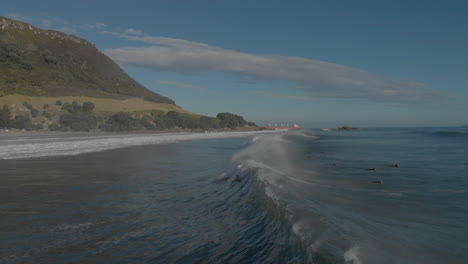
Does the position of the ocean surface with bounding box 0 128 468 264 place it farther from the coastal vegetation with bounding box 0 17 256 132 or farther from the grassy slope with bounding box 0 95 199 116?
the grassy slope with bounding box 0 95 199 116

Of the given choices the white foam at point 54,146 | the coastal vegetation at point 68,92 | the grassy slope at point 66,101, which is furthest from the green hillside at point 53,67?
the white foam at point 54,146

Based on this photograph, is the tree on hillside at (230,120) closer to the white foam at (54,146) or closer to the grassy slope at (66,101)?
the grassy slope at (66,101)

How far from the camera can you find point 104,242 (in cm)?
467

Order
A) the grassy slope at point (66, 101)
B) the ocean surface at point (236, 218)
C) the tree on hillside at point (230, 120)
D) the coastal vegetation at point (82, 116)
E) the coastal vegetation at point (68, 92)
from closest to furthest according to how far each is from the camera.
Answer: the ocean surface at point (236, 218)
the coastal vegetation at point (82, 116)
the coastal vegetation at point (68, 92)
the grassy slope at point (66, 101)
the tree on hillside at point (230, 120)

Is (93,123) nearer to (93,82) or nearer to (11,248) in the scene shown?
(93,82)

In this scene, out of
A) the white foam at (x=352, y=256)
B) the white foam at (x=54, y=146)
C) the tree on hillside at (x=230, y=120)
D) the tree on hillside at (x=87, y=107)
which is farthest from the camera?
the tree on hillside at (x=230, y=120)

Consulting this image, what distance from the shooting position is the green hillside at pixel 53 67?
71.2 metres

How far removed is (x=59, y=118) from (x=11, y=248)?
176 feet

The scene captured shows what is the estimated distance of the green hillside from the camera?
71.2 m

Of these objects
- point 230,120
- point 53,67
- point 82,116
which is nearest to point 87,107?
point 82,116

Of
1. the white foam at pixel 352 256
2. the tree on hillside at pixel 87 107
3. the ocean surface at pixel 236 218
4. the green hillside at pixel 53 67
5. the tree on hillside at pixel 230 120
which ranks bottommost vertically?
the ocean surface at pixel 236 218

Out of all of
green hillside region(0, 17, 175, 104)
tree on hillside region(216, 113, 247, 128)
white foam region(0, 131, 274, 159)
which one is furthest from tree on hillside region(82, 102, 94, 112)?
white foam region(0, 131, 274, 159)

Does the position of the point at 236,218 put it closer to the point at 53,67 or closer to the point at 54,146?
the point at 54,146

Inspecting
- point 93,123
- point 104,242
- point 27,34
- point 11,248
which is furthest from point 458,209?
point 27,34
